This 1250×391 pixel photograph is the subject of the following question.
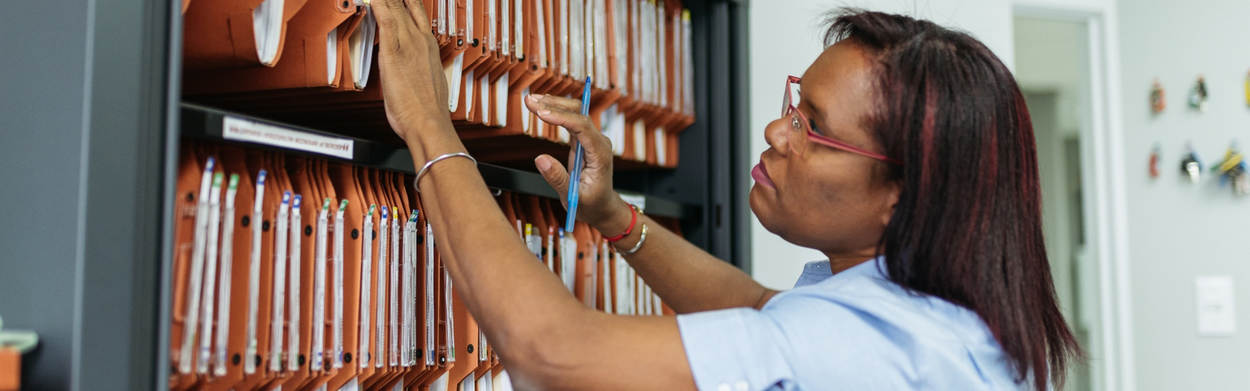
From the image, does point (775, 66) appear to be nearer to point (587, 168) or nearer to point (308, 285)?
point (587, 168)

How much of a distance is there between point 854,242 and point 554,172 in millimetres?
387

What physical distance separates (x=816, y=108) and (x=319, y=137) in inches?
21.2

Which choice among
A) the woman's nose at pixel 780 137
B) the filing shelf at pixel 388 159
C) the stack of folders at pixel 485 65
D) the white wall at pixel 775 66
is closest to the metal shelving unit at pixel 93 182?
the filing shelf at pixel 388 159

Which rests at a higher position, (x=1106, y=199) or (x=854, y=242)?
(x=1106, y=199)

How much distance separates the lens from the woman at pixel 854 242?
3.03 feet

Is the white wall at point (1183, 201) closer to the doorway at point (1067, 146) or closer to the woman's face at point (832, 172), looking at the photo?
the doorway at point (1067, 146)

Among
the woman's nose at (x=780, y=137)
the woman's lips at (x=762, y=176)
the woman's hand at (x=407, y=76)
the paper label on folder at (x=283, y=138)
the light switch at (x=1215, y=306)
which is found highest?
the woman's hand at (x=407, y=76)

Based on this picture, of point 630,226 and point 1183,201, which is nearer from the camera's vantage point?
point 630,226

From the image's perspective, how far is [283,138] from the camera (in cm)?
97

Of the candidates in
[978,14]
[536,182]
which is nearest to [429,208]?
[536,182]

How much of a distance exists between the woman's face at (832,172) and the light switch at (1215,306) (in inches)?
86.5

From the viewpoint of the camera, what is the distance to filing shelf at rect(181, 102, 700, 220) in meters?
0.89

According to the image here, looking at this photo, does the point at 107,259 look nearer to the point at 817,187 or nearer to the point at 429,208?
the point at 429,208

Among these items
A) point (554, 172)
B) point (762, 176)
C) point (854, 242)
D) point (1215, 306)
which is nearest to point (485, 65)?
point (554, 172)
